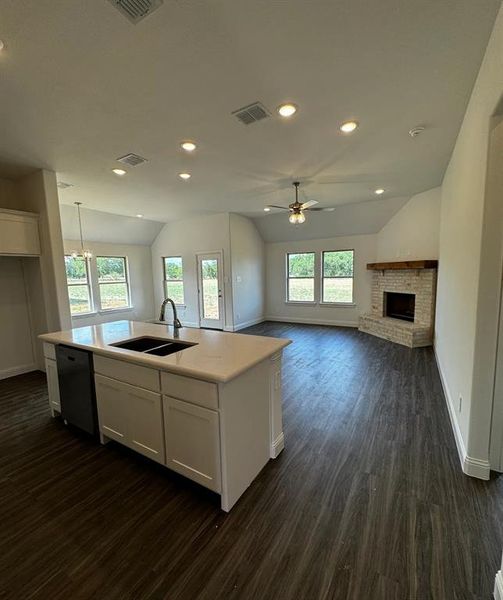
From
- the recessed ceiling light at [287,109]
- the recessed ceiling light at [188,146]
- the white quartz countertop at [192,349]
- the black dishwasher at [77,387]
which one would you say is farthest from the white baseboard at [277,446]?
the recessed ceiling light at [188,146]

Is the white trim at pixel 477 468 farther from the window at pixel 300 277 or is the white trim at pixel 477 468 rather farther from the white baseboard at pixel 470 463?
the window at pixel 300 277

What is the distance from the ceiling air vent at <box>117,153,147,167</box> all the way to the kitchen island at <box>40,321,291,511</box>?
226 cm

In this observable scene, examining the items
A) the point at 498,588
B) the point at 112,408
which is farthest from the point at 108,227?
the point at 498,588

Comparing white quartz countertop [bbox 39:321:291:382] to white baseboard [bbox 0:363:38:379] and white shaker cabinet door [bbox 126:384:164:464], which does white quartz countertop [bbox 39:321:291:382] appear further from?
white baseboard [bbox 0:363:38:379]

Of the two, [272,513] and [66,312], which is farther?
[66,312]

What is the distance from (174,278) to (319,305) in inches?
170

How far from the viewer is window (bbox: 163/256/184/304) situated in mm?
7902

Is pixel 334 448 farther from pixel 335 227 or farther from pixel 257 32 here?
pixel 335 227

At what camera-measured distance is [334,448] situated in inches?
90.5

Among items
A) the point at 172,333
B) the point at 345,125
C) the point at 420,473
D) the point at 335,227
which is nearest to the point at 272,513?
→ the point at 420,473

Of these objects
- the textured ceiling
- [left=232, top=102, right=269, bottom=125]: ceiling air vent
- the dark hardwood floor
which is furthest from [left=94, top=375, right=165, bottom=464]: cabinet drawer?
the textured ceiling

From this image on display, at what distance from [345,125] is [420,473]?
3.08m

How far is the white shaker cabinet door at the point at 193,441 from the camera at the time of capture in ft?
5.42

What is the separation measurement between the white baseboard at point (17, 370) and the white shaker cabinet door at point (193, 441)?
145 inches
